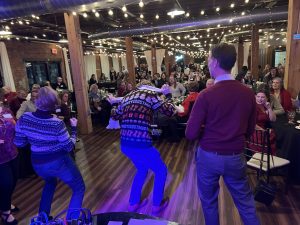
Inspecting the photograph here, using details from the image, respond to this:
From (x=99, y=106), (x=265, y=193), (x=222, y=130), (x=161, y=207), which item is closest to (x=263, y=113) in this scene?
(x=265, y=193)

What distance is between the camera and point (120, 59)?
24.8 m

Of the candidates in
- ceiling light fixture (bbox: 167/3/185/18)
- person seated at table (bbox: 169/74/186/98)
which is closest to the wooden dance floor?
person seated at table (bbox: 169/74/186/98)

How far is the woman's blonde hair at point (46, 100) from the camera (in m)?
1.98

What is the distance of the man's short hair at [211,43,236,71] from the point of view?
4.91ft

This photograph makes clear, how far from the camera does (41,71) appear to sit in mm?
12102

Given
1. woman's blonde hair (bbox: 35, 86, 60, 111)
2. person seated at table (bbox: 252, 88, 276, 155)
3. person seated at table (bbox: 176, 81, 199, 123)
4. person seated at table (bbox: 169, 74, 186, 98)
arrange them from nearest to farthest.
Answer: woman's blonde hair (bbox: 35, 86, 60, 111)
person seated at table (bbox: 252, 88, 276, 155)
person seated at table (bbox: 176, 81, 199, 123)
person seated at table (bbox: 169, 74, 186, 98)

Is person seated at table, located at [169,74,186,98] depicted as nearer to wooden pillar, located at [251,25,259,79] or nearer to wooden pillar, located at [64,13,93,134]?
wooden pillar, located at [64,13,93,134]

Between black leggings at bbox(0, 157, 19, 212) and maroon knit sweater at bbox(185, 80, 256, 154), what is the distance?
1922 millimetres

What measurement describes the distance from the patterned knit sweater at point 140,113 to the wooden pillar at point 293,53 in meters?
3.09

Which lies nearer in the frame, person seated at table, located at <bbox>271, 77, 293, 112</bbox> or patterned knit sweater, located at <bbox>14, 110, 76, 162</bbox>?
patterned knit sweater, located at <bbox>14, 110, 76, 162</bbox>

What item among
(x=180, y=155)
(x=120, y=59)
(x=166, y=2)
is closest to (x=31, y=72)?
(x=166, y=2)

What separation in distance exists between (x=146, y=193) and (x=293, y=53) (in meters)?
3.50

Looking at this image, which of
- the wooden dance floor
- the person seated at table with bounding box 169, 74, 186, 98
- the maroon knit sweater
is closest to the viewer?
the maroon knit sweater

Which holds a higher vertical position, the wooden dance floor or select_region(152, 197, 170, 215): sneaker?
select_region(152, 197, 170, 215): sneaker
